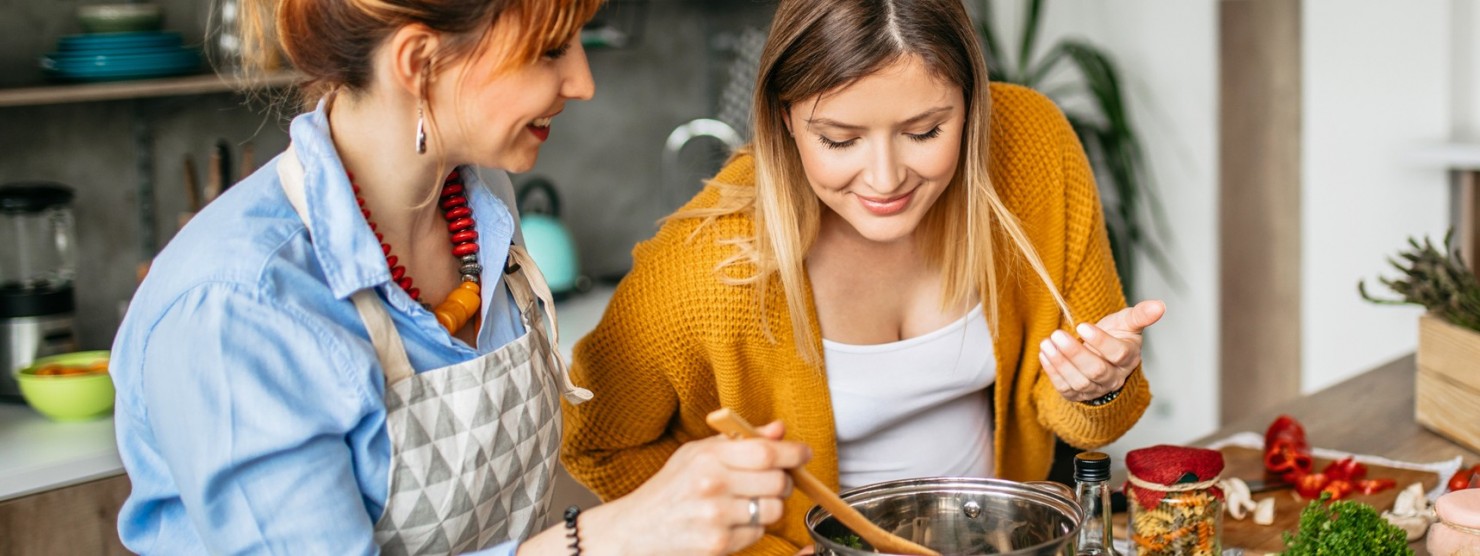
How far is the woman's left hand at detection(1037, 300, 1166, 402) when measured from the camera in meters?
1.37

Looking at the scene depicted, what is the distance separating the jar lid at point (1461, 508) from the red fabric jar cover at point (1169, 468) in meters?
0.19

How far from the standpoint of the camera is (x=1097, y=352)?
1.42 metres

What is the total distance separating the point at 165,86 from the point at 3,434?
2.07 ft

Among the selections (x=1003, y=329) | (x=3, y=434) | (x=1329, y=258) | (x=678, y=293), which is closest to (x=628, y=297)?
(x=678, y=293)

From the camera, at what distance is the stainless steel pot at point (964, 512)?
3.84 ft

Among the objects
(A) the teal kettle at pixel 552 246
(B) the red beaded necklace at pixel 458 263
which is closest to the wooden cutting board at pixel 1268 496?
(B) the red beaded necklace at pixel 458 263

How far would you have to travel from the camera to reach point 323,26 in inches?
44.6

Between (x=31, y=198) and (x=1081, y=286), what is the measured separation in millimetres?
1660

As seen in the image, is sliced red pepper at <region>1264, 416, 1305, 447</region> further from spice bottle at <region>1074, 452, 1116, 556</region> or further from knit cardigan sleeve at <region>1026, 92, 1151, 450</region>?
spice bottle at <region>1074, 452, 1116, 556</region>

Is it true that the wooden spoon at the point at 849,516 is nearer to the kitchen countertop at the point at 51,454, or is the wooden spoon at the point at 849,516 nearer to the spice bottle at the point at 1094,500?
the spice bottle at the point at 1094,500

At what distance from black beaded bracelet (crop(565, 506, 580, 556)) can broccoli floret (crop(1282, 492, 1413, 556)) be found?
0.65 meters

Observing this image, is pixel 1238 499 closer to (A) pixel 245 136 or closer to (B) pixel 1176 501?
(B) pixel 1176 501

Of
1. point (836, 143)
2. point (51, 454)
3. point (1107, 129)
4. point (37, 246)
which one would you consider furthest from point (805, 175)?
point (1107, 129)

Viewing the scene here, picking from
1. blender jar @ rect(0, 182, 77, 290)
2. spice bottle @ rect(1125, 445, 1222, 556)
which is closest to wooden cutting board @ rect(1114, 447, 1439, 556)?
spice bottle @ rect(1125, 445, 1222, 556)
